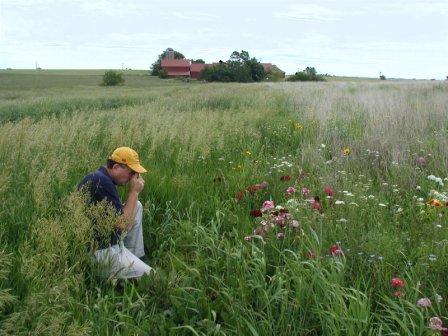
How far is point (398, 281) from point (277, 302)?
0.66 meters

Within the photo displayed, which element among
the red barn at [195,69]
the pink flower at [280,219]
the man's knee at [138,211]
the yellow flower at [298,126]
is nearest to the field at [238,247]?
the pink flower at [280,219]

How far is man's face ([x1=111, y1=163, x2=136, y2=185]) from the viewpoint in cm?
361

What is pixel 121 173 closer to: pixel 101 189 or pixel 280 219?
pixel 101 189

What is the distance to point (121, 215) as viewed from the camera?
3041mm

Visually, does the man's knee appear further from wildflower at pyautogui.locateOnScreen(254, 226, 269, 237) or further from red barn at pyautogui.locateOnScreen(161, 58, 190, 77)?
A: red barn at pyautogui.locateOnScreen(161, 58, 190, 77)

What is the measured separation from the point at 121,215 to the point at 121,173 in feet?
2.17

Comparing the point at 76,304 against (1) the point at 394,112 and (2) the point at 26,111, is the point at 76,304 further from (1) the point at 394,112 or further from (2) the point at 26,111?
(2) the point at 26,111

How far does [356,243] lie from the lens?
2939 mm

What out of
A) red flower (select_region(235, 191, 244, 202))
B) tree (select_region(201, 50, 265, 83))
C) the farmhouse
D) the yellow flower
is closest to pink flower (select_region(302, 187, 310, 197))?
red flower (select_region(235, 191, 244, 202))

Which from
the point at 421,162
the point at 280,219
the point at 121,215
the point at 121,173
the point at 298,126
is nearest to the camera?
the point at 121,215

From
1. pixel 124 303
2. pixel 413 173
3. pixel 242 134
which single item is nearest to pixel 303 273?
pixel 124 303

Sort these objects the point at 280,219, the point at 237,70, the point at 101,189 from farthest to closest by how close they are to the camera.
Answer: the point at 237,70 < the point at 101,189 < the point at 280,219

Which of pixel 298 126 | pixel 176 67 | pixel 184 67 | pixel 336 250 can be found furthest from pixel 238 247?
pixel 176 67

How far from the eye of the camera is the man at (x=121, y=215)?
3045 mm
